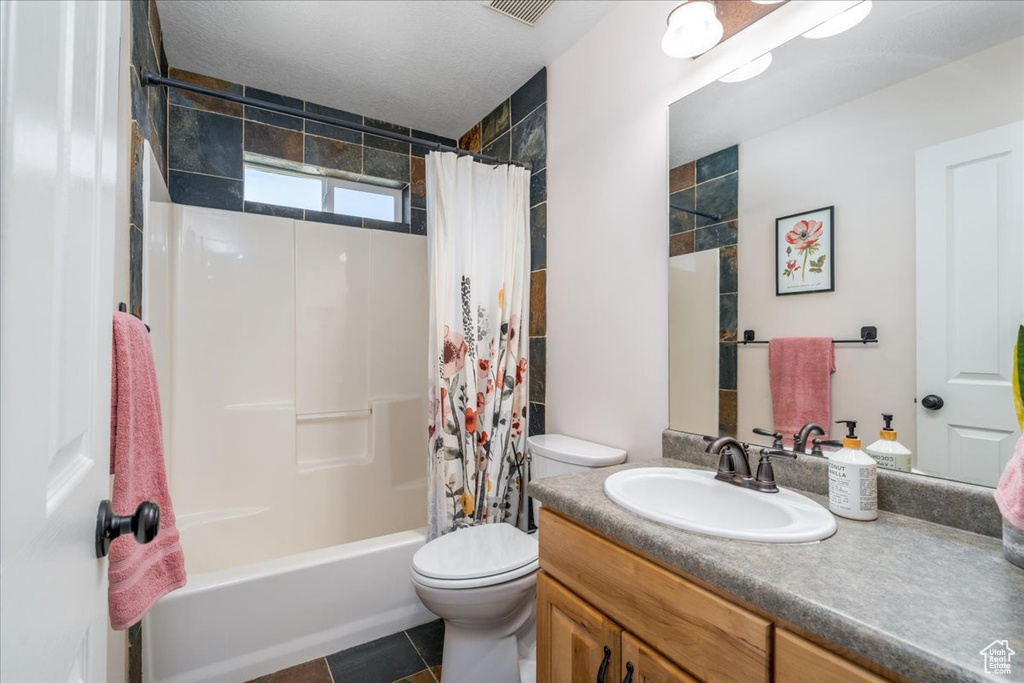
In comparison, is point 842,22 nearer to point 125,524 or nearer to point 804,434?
point 804,434

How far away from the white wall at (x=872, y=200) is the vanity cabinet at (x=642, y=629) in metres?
0.62

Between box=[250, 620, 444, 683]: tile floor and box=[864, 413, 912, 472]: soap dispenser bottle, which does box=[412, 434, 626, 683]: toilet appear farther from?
box=[864, 413, 912, 472]: soap dispenser bottle

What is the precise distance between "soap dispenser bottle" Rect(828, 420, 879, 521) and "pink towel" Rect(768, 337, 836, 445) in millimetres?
181

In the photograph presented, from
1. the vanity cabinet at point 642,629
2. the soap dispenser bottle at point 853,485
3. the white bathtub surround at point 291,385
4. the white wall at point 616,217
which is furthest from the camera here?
the white bathtub surround at point 291,385

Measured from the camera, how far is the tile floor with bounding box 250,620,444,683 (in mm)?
1622

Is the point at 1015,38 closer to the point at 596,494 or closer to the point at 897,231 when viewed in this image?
the point at 897,231

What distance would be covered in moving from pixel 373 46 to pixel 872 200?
2.02 meters

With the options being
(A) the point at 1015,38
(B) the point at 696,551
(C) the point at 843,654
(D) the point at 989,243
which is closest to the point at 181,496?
(B) the point at 696,551

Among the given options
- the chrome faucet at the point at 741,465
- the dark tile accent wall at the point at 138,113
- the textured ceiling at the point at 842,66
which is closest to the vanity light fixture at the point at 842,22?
the textured ceiling at the point at 842,66

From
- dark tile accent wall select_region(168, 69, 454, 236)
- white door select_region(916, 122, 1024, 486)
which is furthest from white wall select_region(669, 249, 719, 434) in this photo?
dark tile accent wall select_region(168, 69, 454, 236)

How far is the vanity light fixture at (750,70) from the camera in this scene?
50.9 inches

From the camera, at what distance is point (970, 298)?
0.92m

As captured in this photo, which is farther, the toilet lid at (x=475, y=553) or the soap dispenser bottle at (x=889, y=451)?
the toilet lid at (x=475, y=553)

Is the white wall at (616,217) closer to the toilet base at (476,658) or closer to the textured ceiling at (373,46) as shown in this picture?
the textured ceiling at (373,46)
